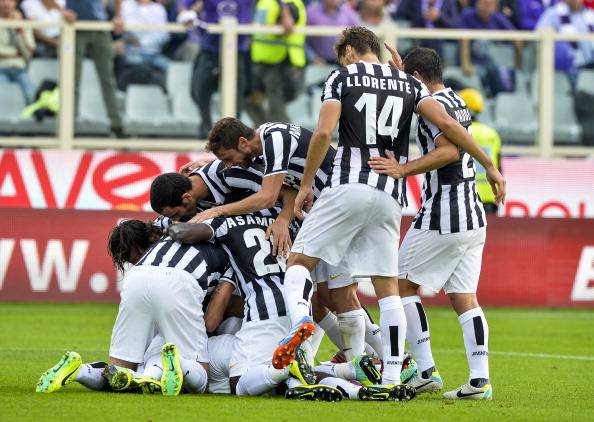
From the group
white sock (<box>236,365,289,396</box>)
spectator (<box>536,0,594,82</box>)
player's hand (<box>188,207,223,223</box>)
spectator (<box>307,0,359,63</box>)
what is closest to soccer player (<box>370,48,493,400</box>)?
white sock (<box>236,365,289,396</box>)

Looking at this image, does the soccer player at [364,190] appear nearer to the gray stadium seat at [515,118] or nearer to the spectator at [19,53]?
the spectator at [19,53]

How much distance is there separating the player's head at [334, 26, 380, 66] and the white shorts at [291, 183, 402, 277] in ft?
2.78

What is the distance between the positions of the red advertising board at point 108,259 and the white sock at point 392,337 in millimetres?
7267

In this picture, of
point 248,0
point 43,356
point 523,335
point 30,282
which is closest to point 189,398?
point 43,356

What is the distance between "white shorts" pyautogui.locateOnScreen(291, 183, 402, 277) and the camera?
7.89 metres

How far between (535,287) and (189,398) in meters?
8.47

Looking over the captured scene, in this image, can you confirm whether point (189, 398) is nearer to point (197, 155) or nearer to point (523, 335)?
point (523, 335)

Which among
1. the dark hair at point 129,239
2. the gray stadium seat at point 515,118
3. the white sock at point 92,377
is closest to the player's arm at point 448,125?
the dark hair at point 129,239

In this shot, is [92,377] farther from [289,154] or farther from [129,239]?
[289,154]

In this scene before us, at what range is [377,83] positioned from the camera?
796cm

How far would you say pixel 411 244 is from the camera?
8.51 metres

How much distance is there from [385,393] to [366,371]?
553 millimetres

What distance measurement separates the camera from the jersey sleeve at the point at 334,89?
7926mm

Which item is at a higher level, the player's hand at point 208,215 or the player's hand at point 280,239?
the player's hand at point 208,215
